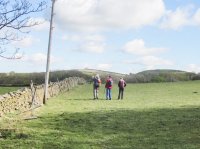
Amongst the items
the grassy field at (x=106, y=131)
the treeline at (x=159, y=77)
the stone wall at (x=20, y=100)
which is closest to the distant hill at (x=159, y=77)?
the treeline at (x=159, y=77)

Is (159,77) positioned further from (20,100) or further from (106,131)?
(106,131)

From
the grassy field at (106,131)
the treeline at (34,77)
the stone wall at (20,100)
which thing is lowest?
the grassy field at (106,131)

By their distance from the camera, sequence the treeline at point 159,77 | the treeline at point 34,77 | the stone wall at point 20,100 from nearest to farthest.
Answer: the stone wall at point 20,100
the treeline at point 159,77
the treeline at point 34,77

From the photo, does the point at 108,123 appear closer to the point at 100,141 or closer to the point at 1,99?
the point at 100,141

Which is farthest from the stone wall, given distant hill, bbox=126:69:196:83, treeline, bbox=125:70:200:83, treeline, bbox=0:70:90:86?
distant hill, bbox=126:69:196:83

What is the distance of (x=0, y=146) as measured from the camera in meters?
16.2

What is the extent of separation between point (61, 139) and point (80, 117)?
6.14 m

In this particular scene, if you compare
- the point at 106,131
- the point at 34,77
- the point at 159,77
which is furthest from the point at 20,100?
the point at 34,77

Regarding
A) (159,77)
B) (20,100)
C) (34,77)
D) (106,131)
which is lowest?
(106,131)

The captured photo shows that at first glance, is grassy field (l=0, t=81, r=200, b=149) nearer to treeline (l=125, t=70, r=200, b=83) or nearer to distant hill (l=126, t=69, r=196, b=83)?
treeline (l=125, t=70, r=200, b=83)

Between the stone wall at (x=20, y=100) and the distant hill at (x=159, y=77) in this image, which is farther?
the distant hill at (x=159, y=77)

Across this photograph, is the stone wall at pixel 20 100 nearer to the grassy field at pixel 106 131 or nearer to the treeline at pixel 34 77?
the grassy field at pixel 106 131

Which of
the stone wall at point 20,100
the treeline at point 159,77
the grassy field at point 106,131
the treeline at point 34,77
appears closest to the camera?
the grassy field at point 106,131

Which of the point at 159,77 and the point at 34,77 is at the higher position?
the point at 159,77
